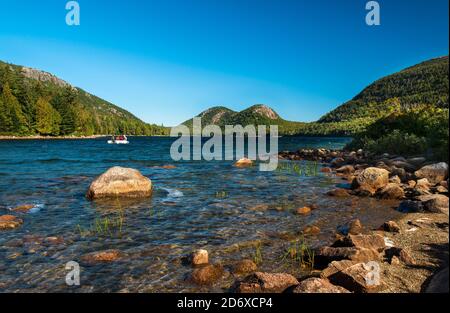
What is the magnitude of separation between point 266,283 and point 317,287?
1.03 m

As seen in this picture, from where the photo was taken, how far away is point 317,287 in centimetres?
534

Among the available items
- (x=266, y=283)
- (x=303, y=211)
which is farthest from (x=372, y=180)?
(x=266, y=283)

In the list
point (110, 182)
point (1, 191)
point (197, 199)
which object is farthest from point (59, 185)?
point (197, 199)

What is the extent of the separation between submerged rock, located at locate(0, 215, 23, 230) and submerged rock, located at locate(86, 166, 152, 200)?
4.09 metres

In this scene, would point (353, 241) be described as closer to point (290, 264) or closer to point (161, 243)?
point (290, 264)

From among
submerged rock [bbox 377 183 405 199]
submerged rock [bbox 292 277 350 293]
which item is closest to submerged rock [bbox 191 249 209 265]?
submerged rock [bbox 292 277 350 293]

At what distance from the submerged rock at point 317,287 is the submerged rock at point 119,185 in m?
11.5

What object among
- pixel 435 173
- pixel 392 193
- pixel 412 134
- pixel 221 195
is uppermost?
pixel 412 134

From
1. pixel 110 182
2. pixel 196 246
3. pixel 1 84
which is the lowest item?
pixel 196 246

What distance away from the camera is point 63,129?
124m

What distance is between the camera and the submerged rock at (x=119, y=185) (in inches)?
591

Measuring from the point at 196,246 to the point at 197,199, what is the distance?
665cm

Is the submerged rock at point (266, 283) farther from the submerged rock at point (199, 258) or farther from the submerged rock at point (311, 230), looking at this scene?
the submerged rock at point (311, 230)

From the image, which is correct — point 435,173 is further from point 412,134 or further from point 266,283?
point 266,283
